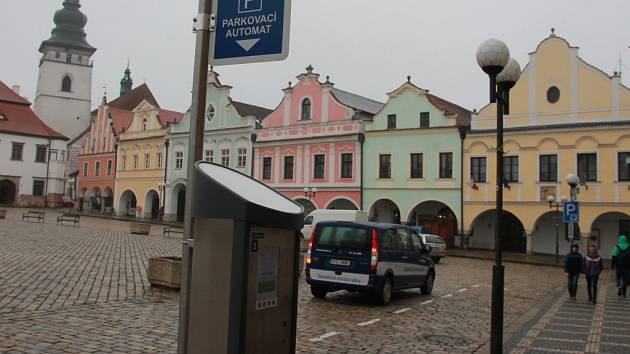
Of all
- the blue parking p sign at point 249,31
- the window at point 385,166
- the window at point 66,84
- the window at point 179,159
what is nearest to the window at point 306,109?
the window at point 385,166

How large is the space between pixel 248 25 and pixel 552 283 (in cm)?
1741

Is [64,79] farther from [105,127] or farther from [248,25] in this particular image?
[248,25]

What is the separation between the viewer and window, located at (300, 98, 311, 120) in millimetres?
40656

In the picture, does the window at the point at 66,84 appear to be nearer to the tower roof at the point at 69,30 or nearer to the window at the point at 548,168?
the tower roof at the point at 69,30

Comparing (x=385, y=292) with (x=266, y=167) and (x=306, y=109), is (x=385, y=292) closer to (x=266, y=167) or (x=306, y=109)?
(x=306, y=109)

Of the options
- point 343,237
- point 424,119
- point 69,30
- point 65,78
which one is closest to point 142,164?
point 424,119

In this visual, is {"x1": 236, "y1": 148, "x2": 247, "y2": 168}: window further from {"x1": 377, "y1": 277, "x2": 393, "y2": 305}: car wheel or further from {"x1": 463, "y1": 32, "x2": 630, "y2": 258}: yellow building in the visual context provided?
{"x1": 377, "y1": 277, "x2": 393, "y2": 305}: car wheel

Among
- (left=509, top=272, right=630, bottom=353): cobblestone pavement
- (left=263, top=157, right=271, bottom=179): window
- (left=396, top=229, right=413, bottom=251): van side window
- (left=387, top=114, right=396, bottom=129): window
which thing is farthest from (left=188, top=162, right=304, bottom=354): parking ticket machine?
(left=263, top=157, right=271, bottom=179): window

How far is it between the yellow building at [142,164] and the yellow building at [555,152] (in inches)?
1051

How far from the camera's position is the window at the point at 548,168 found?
31375mm

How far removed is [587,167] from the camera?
30469mm

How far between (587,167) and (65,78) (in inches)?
2686

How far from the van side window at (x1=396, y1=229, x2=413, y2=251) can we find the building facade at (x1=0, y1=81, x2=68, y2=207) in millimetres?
59528

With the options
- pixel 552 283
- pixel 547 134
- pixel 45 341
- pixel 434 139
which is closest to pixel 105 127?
pixel 434 139
